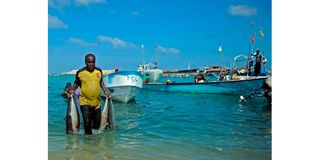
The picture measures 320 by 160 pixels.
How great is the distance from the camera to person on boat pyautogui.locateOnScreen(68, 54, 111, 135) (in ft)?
13.9

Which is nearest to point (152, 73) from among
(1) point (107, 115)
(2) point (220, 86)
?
(2) point (220, 86)

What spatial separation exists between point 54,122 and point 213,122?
112 inches

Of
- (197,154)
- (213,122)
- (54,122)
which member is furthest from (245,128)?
(54,122)

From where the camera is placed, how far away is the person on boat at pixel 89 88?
4.25 meters

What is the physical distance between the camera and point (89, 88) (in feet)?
14.0

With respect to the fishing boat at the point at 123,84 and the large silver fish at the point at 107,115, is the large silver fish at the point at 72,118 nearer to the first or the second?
the large silver fish at the point at 107,115

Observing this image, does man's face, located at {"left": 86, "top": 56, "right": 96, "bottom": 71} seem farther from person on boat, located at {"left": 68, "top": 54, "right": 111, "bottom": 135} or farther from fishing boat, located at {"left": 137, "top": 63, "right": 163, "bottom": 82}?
fishing boat, located at {"left": 137, "top": 63, "right": 163, "bottom": 82}

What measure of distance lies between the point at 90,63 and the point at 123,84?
550 centimetres

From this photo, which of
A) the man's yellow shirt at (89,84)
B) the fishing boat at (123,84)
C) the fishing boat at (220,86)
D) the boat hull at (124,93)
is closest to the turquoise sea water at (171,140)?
the man's yellow shirt at (89,84)

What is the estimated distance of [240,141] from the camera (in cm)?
464

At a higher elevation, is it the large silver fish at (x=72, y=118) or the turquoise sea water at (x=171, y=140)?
the large silver fish at (x=72, y=118)

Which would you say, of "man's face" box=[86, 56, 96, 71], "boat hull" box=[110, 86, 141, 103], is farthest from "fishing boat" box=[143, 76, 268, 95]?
"man's face" box=[86, 56, 96, 71]
